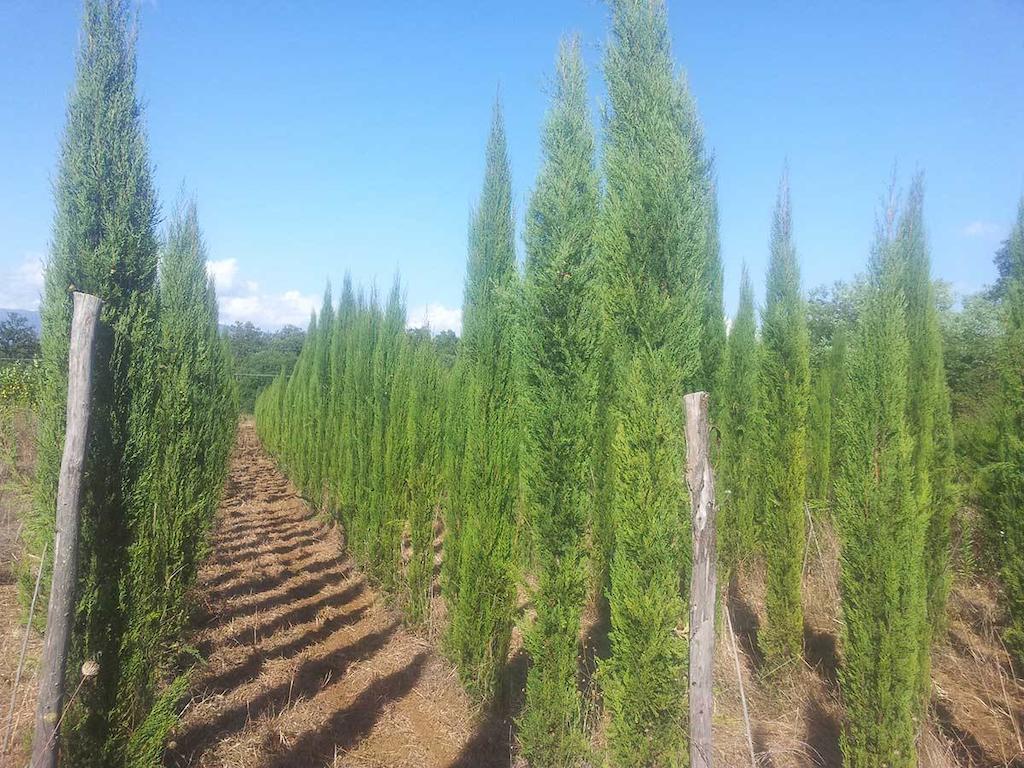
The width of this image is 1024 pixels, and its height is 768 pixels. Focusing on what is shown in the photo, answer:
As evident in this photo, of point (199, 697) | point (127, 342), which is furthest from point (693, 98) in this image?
point (199, 697)

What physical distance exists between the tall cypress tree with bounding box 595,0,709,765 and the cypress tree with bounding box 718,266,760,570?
11.2ft

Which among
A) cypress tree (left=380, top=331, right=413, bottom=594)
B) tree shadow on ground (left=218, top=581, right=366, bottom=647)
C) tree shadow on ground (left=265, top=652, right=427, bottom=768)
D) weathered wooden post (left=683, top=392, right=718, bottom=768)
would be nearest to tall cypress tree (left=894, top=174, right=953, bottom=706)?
weathered wooden post (left=683, top=392, right=718, bottom=768)

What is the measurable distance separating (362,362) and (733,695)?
7084 millimetres

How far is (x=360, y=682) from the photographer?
5.22 m

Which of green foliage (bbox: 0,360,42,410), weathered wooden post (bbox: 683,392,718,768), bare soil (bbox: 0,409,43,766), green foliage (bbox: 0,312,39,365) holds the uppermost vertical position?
green foliage (bbox: 0,312,39,365)

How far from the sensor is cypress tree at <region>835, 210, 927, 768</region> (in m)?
3.48

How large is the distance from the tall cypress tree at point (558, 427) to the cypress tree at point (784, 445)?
8.53 feet

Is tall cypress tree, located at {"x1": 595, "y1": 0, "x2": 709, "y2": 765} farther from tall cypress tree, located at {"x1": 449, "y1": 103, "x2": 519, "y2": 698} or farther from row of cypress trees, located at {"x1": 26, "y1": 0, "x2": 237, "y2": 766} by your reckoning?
row of cypress trees, located at {"x1": 26, "y1": 0, "x2": 237, "y2": 766}

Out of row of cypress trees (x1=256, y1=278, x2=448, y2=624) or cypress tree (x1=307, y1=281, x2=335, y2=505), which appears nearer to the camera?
row of cypress trees (x1=256, y1=278, x2=448, y2=624)

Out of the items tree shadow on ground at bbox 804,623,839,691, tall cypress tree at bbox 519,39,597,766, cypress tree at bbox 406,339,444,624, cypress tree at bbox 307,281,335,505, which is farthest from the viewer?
cypress tree at bbox 307,281,335,505

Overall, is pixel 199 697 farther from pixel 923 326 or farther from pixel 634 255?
pixel 923 326

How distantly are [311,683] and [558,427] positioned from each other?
332 cm

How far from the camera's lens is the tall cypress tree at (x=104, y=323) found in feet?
9.73

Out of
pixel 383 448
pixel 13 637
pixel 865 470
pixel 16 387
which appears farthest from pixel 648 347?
pixel 16 387
